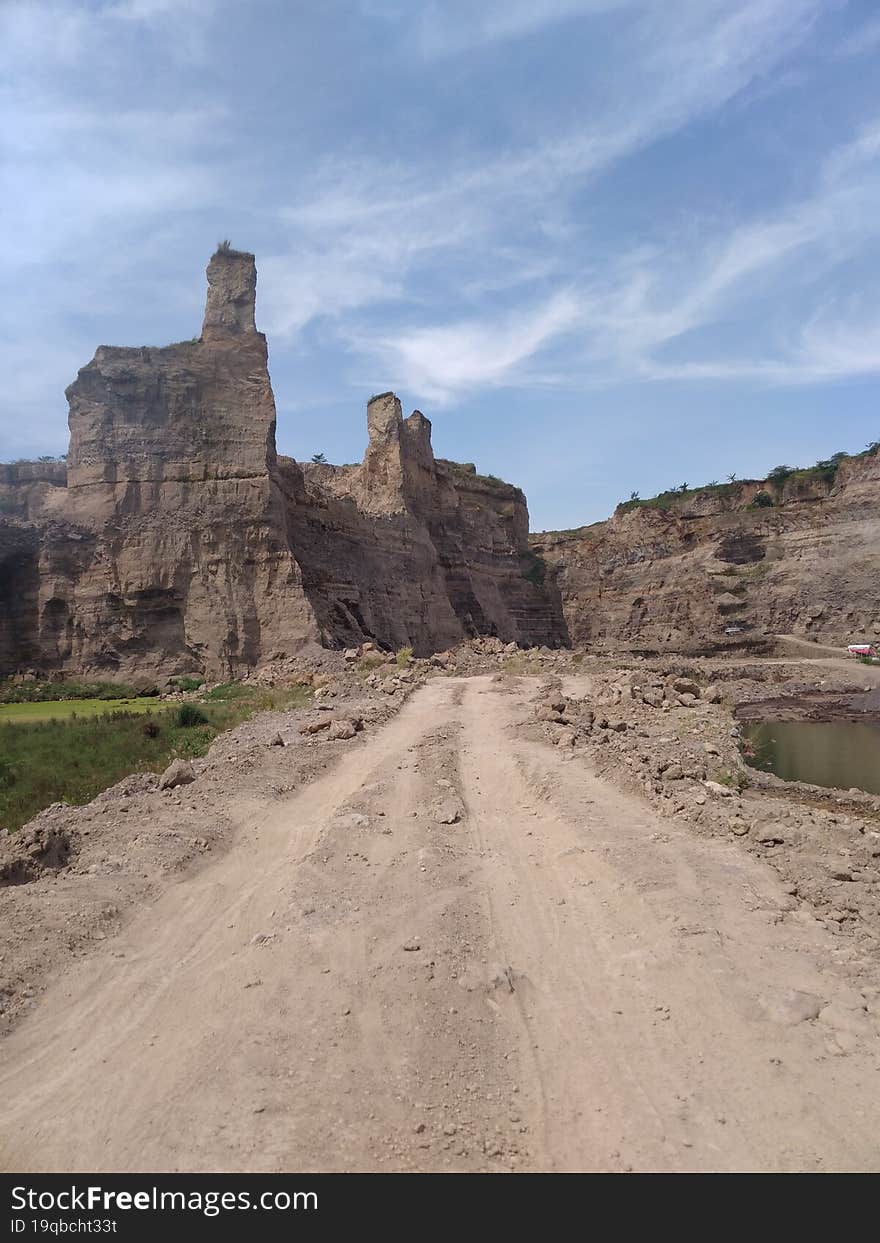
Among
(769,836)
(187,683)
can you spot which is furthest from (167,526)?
(769,836)

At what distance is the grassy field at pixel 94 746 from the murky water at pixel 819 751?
450 inches

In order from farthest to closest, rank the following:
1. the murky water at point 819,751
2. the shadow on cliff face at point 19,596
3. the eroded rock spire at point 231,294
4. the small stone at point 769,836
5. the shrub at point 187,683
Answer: the eroded rock spire at point 231,294, the shadow on cliff face at point 19,596, the shrub at point 187,683, the murky water at point 819,751, the small stone at point 769,836

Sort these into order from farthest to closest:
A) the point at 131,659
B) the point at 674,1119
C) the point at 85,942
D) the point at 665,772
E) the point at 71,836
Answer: the point at 131,659
the point at 665,772
the point at 71,836
the point at 85,942
the point at 674,1119

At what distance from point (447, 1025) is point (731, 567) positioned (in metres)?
55.0

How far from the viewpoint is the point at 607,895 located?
6.12 metres

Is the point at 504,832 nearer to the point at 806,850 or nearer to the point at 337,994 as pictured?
the point at 806,850

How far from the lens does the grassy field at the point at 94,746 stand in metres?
9.98

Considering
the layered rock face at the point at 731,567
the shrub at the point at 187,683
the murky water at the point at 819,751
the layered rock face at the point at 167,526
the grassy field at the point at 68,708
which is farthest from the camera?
the layered rock face at the point at 731,567

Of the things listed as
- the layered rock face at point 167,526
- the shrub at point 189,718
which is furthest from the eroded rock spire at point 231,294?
the shrub at point 189,718

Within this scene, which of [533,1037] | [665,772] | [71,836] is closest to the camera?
[533,1037]

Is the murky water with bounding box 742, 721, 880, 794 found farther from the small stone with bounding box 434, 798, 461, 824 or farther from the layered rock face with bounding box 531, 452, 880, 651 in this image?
the layered rock face with bounding box 531, 452, 880, 651

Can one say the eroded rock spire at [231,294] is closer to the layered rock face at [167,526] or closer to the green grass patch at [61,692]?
A: the layered rock face at [167,526]

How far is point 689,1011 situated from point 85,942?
3980mm
